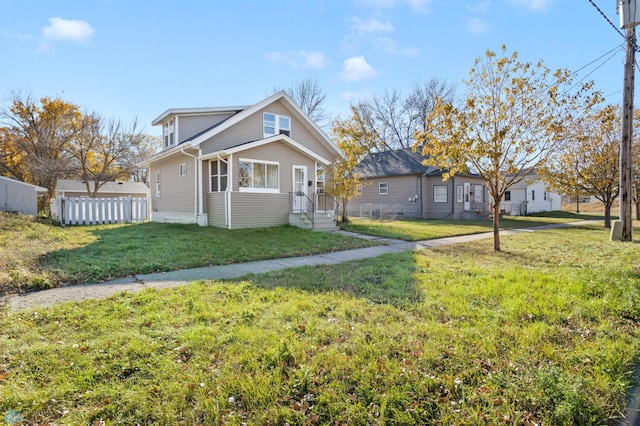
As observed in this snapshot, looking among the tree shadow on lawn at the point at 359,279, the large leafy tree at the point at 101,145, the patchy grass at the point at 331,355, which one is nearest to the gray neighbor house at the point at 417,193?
the tree shadow on lawn at the point at 359,279

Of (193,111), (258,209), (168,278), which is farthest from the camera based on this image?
(193,111)

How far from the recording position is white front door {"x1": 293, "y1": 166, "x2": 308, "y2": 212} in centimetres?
1532

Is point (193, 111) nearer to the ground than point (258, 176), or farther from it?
farther from it

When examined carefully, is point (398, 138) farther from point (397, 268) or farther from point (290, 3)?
point (397, 268)

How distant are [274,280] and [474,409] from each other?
4.21 metres

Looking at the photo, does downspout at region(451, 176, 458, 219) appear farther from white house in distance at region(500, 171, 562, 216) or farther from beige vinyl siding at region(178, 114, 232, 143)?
beige vinyl siding at region(178, 114, 232, 143)

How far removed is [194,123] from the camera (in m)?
17.1

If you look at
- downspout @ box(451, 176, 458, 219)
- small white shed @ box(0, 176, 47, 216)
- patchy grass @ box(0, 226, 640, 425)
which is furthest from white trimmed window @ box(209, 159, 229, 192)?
downspout @ box(451, 176, 458, 219)

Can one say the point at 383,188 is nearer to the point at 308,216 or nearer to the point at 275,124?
the point at 275,124

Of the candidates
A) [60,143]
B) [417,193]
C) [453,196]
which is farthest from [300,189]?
[60,143]

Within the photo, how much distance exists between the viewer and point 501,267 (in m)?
7.17

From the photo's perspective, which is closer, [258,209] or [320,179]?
[258,209]

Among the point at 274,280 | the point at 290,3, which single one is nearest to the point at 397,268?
the point at 274,280

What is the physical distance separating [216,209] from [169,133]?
22.0ft
